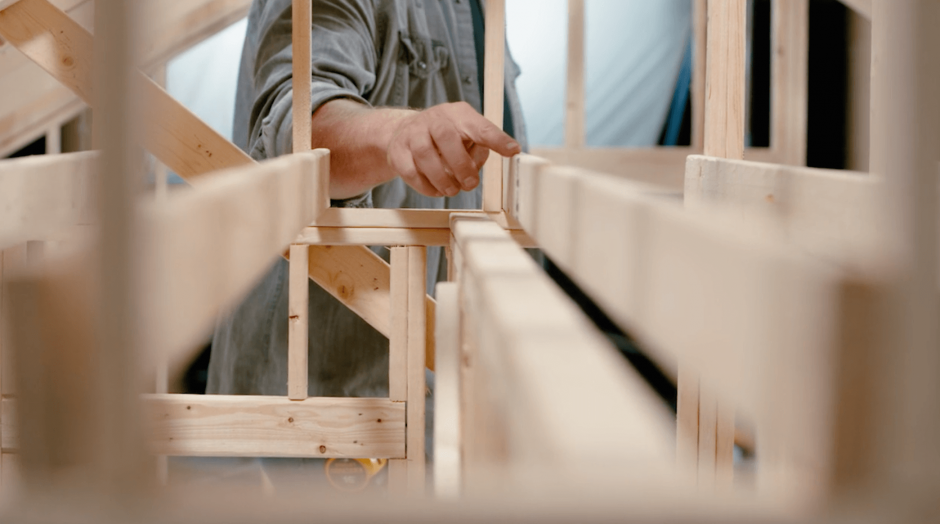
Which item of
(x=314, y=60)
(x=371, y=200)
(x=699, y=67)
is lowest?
(x=371, y=200)

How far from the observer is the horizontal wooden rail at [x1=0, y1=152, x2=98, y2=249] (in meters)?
0.73

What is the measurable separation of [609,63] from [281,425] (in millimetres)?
1915

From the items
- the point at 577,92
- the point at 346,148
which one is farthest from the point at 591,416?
the point at 577,92

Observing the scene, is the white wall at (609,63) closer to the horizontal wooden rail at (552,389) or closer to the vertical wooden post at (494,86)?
the vertical wooden post at (494,86)

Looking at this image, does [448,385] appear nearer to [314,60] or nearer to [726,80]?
[726,80]

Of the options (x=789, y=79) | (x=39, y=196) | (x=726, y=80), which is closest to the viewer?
(x=39, y=196)

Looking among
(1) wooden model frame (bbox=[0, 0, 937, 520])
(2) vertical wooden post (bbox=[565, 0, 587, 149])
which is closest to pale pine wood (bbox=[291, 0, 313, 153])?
(1) wooden model frame (bbox=[0, 0, 937, 520])

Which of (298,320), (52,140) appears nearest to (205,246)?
(298,320)

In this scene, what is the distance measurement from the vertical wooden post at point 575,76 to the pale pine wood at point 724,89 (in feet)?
3.78

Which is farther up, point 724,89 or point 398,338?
point 724,89

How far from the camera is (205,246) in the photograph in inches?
14.6

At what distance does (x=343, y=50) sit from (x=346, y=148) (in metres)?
0.40

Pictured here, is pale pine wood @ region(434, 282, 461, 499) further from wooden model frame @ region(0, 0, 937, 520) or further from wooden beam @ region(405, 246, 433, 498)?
wooden beam @ region(405, 246, 433, 498)

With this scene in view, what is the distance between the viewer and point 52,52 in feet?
4.53
